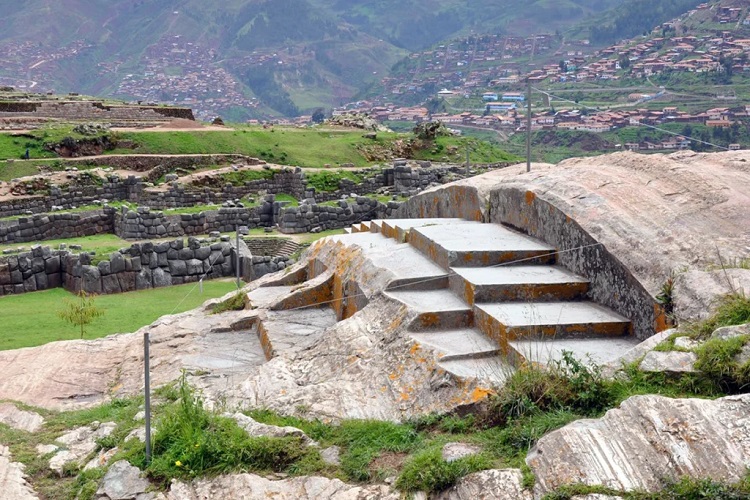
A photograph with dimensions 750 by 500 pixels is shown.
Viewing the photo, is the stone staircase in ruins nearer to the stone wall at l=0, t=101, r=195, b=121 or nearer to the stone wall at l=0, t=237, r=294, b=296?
the stone wall at l=0, t=237, r=294, b=296

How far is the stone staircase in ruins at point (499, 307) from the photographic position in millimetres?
5559

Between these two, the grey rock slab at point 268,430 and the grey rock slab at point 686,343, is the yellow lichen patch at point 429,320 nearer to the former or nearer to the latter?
the grey rock slab at point 268,430

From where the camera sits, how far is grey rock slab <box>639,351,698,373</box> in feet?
14.6

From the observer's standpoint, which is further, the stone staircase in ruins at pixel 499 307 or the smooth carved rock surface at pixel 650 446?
the stone staircase in ruins at pixel 499 307

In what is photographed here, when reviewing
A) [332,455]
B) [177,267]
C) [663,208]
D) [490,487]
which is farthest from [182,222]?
[490,487]

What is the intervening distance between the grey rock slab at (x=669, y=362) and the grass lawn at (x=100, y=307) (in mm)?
9636

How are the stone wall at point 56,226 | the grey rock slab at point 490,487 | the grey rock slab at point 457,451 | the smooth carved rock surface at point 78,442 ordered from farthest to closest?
the stone wall at point 56,226
the smooth carved rock surface at point 78,442
the grey rock slab at point 457,451
the grey rock slab at point 490,487

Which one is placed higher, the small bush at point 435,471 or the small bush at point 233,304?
the small bush at point 435,471

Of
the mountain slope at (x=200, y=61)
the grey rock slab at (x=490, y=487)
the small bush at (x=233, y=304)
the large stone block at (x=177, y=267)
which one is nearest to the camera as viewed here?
the grey rock slab at (x=490, y=487)

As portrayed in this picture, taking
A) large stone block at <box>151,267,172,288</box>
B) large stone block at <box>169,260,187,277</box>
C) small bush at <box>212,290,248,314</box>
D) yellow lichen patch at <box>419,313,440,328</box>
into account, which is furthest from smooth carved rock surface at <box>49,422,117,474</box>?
large stone block at <box>169,260,187,277</box>

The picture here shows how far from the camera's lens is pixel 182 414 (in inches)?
213

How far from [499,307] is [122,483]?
9.66 ft

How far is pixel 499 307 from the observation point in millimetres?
6121

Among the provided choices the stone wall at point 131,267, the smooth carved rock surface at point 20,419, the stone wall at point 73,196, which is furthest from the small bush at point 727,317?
the stone wall at point 73,196
